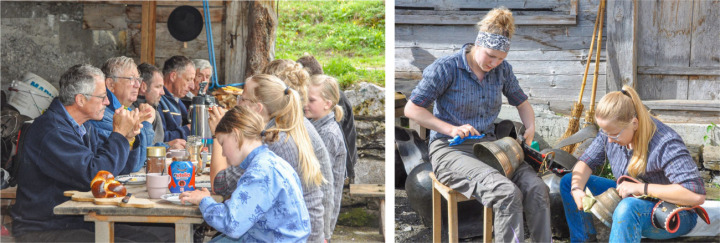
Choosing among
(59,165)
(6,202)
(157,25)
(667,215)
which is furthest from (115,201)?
(157,25)

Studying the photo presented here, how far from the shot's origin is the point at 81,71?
3.44m

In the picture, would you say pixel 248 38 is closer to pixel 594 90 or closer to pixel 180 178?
pixel 180 178

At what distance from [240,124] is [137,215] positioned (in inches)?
22.9

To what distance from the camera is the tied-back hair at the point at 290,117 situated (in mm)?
3090

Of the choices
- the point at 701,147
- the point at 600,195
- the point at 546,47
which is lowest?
the point at 600,195

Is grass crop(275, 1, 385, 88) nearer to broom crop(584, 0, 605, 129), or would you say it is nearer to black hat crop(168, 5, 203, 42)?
black hat crop(168, 5, 203, 42)

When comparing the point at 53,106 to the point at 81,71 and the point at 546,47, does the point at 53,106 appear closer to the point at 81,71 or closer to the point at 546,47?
the point at 81,71

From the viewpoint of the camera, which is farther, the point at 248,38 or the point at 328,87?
the point at 248,38

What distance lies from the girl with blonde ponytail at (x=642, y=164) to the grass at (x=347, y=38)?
72.9 inches

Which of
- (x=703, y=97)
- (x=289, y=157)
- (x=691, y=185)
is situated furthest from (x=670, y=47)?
(x=289, y=157)

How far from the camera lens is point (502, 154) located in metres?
3.30

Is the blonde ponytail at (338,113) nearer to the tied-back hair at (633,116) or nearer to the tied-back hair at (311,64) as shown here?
the tied-back hair at (311,64)

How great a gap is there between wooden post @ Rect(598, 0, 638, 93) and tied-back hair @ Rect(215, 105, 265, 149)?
67.4 inches

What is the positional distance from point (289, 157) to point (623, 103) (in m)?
1.51
